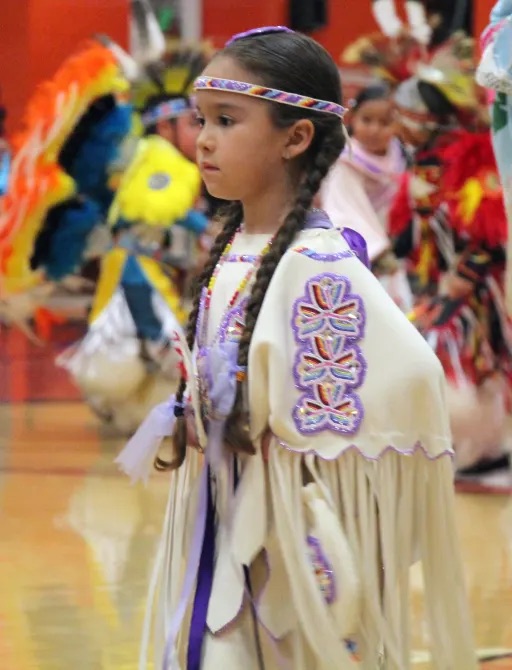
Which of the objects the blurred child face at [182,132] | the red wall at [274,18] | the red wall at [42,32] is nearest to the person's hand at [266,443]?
the blurred child face at [182,132]

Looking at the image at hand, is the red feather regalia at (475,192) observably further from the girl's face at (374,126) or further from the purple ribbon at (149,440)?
the purple ribbon at (149,440)

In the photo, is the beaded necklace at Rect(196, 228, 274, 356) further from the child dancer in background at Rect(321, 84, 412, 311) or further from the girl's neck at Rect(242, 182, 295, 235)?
the child dancer in background at Rect(321, 84, 412, 311)

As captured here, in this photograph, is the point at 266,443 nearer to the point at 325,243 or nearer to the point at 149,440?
the point at 149,440

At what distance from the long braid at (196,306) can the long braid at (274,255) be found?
0.08 metres

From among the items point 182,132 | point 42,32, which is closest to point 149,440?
point 182,132

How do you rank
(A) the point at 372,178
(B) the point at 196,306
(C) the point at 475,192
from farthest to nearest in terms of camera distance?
(A) the point at 372,178
(C) the point at 475,192
(B) the point at 196,306

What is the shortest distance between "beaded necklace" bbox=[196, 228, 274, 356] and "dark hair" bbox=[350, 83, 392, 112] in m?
3.34

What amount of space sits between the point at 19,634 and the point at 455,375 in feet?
6.69

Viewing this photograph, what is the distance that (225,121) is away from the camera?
2.11 m

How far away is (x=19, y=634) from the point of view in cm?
308

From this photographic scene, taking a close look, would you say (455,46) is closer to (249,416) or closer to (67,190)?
(67,190)

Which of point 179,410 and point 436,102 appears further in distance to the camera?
point 436,102

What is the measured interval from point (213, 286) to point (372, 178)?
3.44 m

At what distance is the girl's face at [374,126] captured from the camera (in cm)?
552
